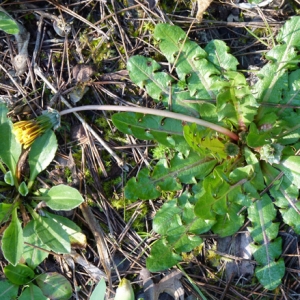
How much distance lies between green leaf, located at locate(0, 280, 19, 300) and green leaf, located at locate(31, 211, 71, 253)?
1.35ft

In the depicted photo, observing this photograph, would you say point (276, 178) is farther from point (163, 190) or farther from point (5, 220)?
point (5, 220)

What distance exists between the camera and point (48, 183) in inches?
117

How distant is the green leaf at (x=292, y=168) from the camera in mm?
2598

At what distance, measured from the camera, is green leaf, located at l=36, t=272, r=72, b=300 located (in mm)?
2891

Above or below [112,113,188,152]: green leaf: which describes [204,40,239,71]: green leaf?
above

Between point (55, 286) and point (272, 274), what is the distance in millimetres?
1476

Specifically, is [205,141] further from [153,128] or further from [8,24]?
[8,24]

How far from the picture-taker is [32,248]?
291cm

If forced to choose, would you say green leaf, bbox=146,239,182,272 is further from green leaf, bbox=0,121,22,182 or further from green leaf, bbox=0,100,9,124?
green leaf, bbox=0,100,9,124

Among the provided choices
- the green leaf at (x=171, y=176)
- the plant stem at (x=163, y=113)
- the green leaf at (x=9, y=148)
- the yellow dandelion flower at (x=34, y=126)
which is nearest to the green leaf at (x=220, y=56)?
the plant stem at (x=163, y=113)

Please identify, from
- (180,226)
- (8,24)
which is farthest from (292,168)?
(8,24)

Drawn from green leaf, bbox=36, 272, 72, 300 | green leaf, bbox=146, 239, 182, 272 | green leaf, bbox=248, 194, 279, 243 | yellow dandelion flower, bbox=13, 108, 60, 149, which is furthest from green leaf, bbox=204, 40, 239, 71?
green leaf, bbox=36, 272, 72, 300

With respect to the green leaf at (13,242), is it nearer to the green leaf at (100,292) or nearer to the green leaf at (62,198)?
the green leaf at (62,198)

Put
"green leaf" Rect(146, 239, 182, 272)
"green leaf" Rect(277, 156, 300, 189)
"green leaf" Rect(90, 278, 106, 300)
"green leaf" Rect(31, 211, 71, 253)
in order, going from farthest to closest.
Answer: "green leaf" Rect(31, 211, 71, 253) < "green leaf" Rect(146, 239, 182, 272) < "green leaf" Rect(277, 156, 300, 189) < "green leaf" Rect(90, 278, 106, 300)
